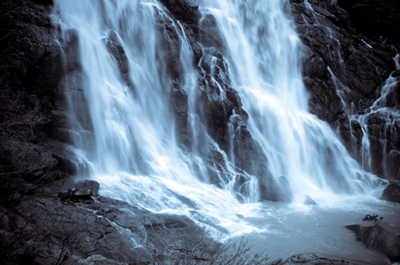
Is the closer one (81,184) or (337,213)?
(81,184)

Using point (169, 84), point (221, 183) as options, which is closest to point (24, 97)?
point (169, 84)

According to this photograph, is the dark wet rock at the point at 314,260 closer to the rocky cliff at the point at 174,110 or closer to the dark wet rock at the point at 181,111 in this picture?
the rocky cliff at the point at 174,110

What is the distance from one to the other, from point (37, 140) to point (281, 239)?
1202 cm

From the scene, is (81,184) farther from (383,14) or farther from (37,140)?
(383,14)

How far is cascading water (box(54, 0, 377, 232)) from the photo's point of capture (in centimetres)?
1412

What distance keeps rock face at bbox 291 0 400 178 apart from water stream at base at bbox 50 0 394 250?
157 cm

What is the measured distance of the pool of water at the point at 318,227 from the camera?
1020 cm

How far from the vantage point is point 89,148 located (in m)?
14.2

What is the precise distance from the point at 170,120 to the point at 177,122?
50 cm

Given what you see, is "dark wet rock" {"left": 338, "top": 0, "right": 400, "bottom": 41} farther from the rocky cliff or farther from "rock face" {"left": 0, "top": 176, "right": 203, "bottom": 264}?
"rock face" {"left": 0, "top": 176, "right": 203, "bottom": 264}


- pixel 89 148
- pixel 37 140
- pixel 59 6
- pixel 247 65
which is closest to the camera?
pixel 37 140

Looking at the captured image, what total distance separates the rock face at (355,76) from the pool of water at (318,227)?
6.78 metres

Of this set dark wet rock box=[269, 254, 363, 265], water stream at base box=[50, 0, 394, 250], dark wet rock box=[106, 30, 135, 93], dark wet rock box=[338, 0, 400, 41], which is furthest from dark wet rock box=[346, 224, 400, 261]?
dark wet rock box=[338, 0, 400, 41]

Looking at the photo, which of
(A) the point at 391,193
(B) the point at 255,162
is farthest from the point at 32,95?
(A) the point at 391,193
